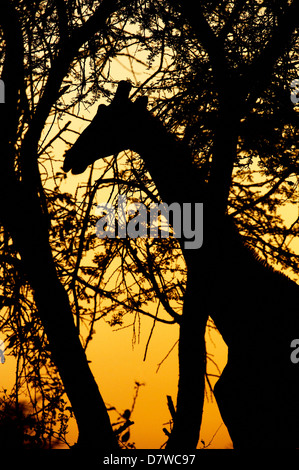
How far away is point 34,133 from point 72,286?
1682 mm

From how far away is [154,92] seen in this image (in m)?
5.87

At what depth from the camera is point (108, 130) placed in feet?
17.2

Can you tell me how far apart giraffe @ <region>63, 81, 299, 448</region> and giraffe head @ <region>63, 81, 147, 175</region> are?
0.38 meters

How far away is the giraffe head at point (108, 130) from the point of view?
5.18m

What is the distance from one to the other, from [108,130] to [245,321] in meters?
2.64

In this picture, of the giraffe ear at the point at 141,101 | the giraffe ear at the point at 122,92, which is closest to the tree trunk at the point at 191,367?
the giraffe ear at the point at 141,101

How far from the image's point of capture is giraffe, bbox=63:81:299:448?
4.02 meters

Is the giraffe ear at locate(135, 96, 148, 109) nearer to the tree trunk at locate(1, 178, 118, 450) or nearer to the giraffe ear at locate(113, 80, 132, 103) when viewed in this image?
the giraffe ear at locate(113, 80, 132, 103)

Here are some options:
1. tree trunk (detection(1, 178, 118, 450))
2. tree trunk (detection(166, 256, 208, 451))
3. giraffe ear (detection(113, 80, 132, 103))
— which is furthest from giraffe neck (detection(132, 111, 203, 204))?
tree trunk (detection(1, 178, 118, 450))

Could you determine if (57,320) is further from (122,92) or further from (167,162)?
(122,92)

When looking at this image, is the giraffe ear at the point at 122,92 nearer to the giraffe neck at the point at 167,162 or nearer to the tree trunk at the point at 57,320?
the giraffe neck at the point at 167,162

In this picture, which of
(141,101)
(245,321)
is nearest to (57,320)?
(245,321)

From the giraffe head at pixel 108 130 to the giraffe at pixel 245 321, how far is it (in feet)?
1.23
